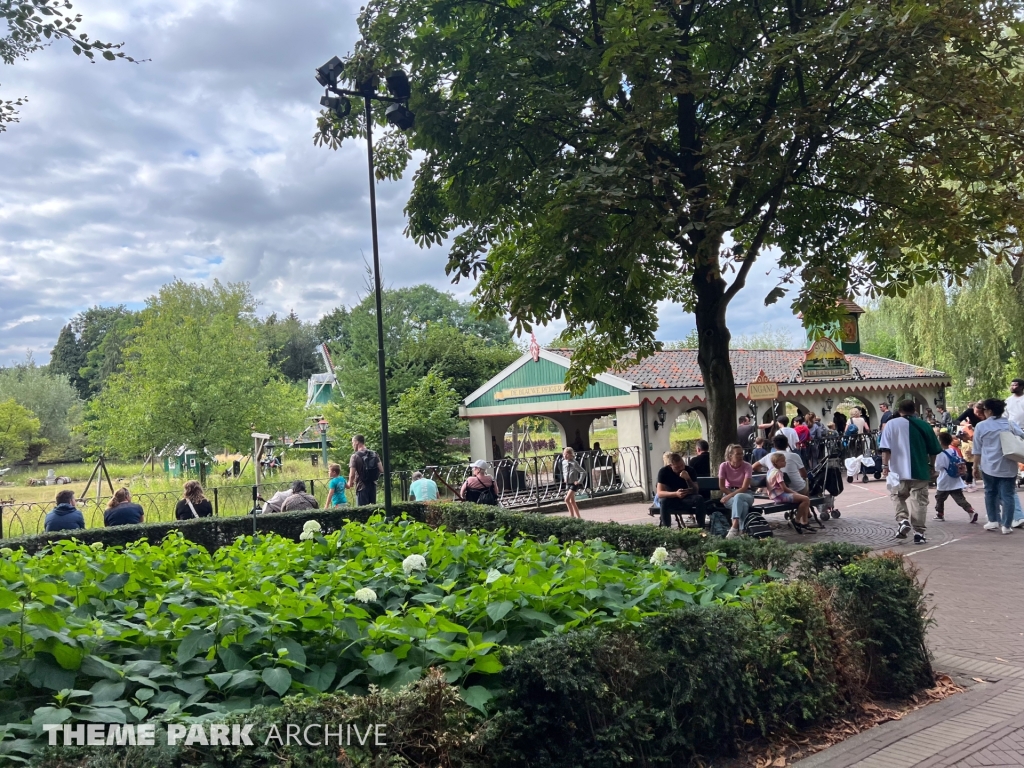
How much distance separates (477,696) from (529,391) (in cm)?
2249

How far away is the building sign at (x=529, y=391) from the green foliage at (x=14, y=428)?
42279 mm

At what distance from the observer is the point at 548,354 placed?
2509 cm

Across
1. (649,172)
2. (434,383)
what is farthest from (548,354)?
(649,172)

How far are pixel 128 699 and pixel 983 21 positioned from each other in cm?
970

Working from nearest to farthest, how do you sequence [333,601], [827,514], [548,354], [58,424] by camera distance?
[333,601] < [827,514] < [548,354] < [58,424]

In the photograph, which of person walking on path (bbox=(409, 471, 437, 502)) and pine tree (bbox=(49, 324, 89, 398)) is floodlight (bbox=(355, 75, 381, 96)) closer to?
person walking on path (bbox=(409, 471, 437, 502))

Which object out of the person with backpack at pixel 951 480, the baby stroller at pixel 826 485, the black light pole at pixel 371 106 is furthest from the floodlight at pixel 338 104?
the person with backpack at pixel 951 480

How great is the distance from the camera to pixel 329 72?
10258 mm

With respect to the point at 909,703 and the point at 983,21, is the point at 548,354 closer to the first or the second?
the point at 983,21

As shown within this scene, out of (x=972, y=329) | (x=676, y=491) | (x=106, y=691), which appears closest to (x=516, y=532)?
(x=676, y=491)

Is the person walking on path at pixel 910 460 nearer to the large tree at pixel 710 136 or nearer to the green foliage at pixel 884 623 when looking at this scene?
the large tree at pixel 710 136

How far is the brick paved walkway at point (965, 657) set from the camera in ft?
13.2

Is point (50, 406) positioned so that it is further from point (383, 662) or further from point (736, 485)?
point (383, 662)

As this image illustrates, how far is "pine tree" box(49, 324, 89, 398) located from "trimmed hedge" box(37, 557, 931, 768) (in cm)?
8923
